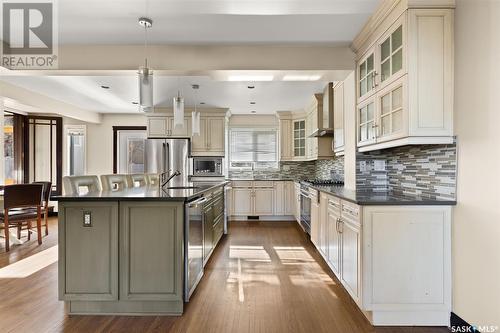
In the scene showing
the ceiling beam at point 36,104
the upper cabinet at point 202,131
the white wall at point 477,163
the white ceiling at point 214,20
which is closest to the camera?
the white wall at point 477,163

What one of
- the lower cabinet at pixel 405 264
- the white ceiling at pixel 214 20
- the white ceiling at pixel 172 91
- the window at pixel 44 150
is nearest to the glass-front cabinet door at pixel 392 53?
the white ceiling at pixel 214 20

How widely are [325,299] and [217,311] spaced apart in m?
0.94

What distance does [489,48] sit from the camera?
1716 millimetres

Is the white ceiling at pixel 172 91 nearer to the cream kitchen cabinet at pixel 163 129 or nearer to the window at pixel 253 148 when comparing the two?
the cream kitchen cabinet at pixel 163 129

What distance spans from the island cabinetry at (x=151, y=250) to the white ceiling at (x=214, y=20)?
159cm

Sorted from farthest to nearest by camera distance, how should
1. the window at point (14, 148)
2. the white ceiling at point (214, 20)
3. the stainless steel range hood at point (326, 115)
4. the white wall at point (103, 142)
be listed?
1. the white wall at point (103, 142)
2. the window at point (14, 148)
3. the stainless steel range hood at point (326, 115)
4. the white ceiling at point (214, 20)

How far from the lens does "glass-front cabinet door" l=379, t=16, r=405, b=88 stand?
213cm

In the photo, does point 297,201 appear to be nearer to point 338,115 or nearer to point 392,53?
point 338,115

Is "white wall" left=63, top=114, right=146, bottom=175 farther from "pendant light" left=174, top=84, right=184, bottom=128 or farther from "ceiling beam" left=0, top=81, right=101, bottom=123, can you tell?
"pendant light" left=174, top=84, right=184, bottom=128

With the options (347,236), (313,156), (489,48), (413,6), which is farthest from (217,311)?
(313,156)

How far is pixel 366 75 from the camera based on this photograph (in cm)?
276

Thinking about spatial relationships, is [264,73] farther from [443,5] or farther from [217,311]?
[217,311]

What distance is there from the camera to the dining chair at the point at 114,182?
11.5 ft

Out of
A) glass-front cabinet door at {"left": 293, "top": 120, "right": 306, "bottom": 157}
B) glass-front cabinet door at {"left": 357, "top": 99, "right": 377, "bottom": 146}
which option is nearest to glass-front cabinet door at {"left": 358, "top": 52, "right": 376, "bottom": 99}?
glass-front cabinet door at {"left": 357, "top": 99, "right": 377, "bottom": 146}
